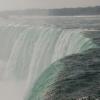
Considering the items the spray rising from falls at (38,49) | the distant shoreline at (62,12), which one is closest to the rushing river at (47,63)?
the spray rising from falls at (38,49)

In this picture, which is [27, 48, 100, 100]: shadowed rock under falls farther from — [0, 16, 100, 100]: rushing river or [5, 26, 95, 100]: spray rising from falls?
[5, 26, 95, 100]: spray rising from falls

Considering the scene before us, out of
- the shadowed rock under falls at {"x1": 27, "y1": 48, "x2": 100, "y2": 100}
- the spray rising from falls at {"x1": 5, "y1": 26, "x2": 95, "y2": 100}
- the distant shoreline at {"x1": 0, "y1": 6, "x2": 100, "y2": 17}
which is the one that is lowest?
the shadowed rock under falls at {"x1": 27, "y1": 48, "x2": 100, "y2": 100}

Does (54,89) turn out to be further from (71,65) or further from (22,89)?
(22,89)

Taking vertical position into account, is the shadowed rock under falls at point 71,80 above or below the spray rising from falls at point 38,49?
below

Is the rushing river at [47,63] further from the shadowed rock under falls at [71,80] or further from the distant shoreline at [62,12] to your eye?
the distant shoreline at [62,12]

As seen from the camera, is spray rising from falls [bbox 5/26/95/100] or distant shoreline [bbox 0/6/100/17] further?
distant shoreline [bbox 0/6/100/17]

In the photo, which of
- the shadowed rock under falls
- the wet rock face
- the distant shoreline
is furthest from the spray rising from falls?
the distant shoreline

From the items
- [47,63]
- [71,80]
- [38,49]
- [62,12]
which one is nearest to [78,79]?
[71,80]

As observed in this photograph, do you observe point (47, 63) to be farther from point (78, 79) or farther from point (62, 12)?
point (62, 12)
